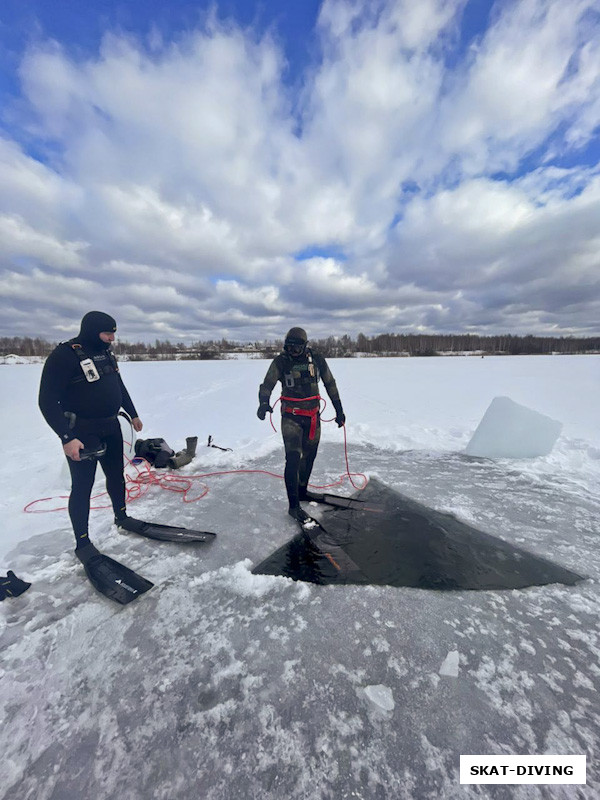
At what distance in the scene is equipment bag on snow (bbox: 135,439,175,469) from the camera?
4750 millimetres

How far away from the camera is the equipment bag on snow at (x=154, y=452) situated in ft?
15.6

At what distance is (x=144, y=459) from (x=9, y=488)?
→ 1.62 metres

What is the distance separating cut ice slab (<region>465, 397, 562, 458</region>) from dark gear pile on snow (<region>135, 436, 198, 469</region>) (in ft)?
15.3

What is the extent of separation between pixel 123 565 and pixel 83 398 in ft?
4.65

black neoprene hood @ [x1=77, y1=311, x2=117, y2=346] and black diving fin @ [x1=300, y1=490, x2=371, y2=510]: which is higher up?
black neoprene hood @ [x1=77, y1=311, x2=117, y2=346]

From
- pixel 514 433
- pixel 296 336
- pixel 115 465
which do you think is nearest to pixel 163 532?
pixel 115 465

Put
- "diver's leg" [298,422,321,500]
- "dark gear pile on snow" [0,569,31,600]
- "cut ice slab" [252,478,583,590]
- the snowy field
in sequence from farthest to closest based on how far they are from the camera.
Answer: "diver's leg" [298,422,321,500] < "cut ice slab" [252,478,583,590] < "dark gear pile on snow" [0,569,31,600] < the snowy field

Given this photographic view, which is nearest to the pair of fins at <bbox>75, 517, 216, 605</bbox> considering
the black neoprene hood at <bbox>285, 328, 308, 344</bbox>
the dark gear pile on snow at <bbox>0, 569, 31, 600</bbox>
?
the dark gear pile on snow at <bbox>0, 569, 31, 600</bbox>

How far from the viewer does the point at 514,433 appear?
16.5 ft

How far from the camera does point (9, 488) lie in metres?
4.19

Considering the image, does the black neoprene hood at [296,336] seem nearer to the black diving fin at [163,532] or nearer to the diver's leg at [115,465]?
the diver's leg at [115,465]

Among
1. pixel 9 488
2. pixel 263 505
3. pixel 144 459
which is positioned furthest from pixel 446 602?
pixel 9 488

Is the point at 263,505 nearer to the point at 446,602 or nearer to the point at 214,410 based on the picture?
the point at 446,602

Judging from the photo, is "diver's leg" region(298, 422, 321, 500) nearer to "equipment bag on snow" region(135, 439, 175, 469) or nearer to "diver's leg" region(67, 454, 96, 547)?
"diver's leg" region(67, 454, 96, 547)
